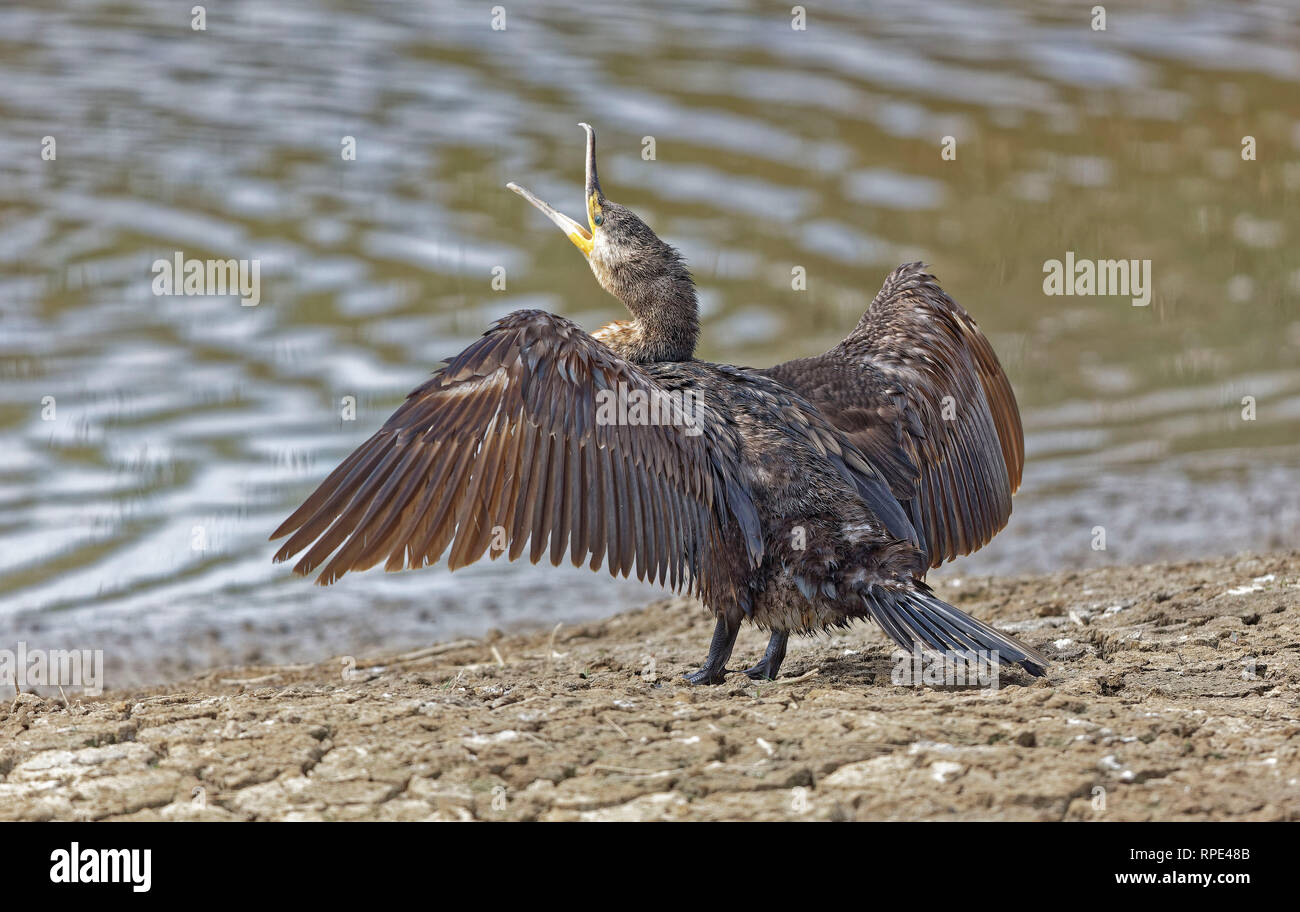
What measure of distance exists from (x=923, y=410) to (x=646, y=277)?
1.17 m

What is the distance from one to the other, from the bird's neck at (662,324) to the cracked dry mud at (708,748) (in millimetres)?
1244

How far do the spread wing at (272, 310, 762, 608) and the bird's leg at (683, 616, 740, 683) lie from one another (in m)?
0.33

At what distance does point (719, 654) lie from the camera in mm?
5262

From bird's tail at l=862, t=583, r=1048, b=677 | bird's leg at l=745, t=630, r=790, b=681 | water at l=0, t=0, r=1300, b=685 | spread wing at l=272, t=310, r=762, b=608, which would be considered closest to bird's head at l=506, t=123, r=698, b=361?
spread wing at l=272, t=310, r=762, b=608

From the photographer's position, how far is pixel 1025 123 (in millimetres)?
13969

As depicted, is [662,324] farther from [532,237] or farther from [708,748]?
[532,237]

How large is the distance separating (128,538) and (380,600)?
1.32m

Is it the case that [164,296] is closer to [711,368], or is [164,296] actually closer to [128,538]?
[128,538]

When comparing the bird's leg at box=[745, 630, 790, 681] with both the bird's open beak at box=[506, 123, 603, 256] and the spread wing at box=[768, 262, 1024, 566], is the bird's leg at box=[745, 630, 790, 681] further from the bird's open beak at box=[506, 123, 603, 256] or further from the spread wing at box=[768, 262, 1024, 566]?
the bird's open beak at box=[506, 123, 603, 256]

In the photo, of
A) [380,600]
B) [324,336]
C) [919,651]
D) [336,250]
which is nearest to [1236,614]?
[919,651]

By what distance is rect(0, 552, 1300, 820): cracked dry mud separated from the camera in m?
3.89

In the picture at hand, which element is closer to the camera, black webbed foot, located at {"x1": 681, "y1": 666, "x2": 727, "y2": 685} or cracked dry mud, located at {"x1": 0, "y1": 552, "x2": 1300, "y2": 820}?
cracked dry mud, located at {"x1": 0, "y1": 552, "x2": 1300, "y2": 820}

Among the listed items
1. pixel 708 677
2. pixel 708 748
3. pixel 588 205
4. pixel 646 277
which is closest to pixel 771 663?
pixel 708 677

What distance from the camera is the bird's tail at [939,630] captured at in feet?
15.3
